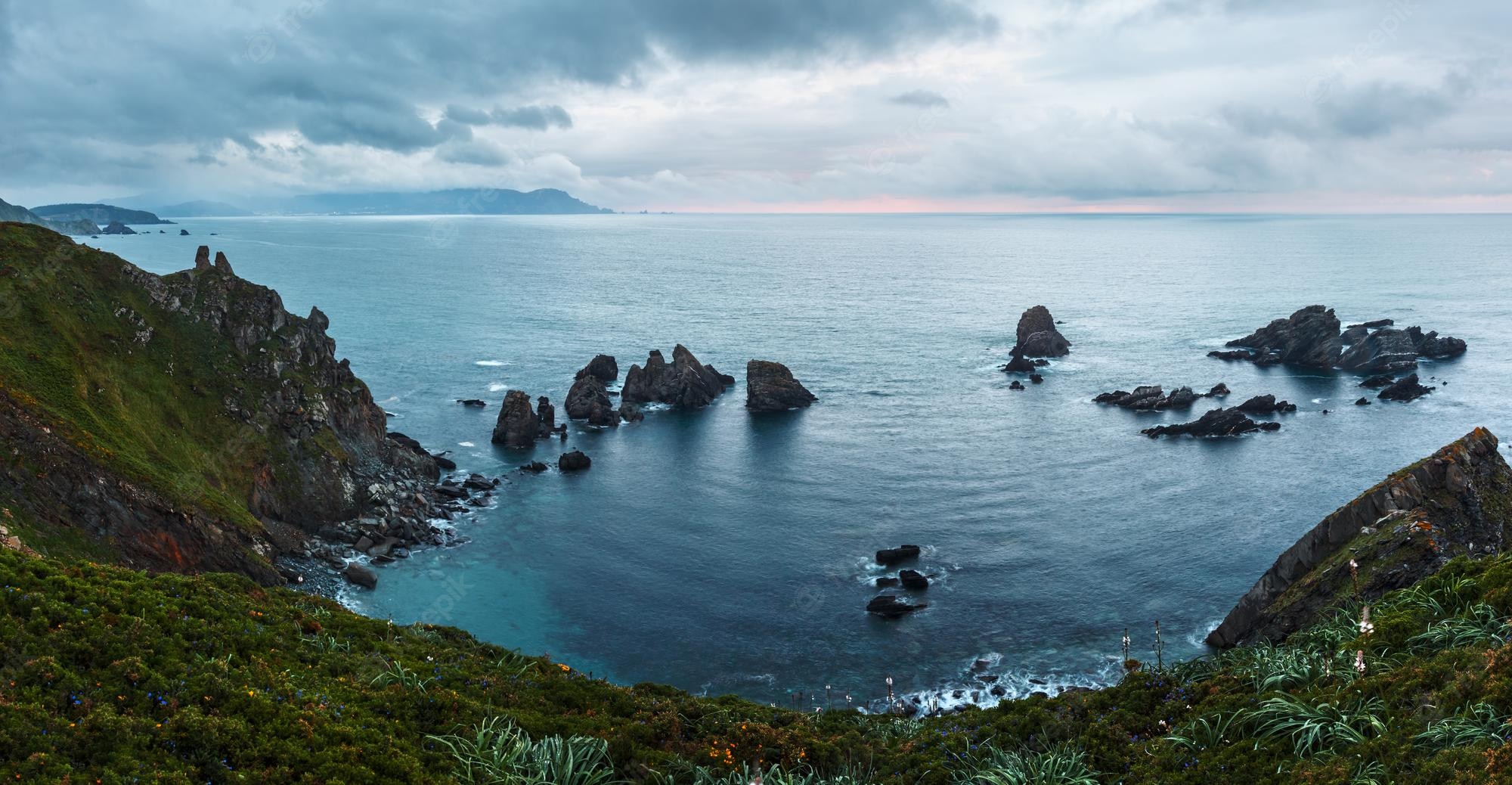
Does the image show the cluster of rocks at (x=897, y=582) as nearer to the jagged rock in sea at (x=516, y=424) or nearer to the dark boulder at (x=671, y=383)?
the jagged rock in sea at (x=516, y=424)

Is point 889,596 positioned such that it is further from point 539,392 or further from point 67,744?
point 539,392

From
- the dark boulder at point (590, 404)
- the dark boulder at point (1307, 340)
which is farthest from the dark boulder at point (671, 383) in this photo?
the dark boulder at point (1307, 340)

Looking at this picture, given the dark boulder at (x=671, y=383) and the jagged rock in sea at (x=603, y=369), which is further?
the jagged rock in sea at (x=603, y=369)

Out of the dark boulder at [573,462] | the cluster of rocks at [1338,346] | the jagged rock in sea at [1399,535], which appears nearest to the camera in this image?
the jagged rock in sea at [1399,535]

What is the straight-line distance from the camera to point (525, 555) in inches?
2854

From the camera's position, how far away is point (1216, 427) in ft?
343

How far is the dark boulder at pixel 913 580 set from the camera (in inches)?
2571

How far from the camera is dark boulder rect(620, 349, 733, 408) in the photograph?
390 feet

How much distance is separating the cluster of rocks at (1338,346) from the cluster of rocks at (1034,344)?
1017 inches

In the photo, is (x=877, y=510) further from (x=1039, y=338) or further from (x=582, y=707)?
(x=1039, y=338)

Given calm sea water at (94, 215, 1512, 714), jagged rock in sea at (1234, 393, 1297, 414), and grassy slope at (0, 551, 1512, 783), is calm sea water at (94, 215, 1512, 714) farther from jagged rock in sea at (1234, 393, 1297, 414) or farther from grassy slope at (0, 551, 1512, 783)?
grassy slope at (0, 551, 1512, 783)

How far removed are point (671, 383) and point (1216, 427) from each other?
224 ft

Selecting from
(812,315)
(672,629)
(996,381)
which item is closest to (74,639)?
(672,629)

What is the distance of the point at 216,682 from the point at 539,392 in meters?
102
